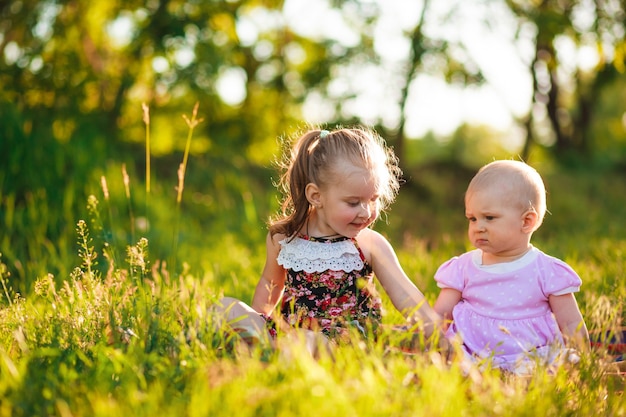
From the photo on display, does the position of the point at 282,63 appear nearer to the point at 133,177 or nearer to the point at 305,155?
the point at 133,177

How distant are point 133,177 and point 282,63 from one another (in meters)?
6.78

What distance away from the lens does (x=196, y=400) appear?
176 centimetres

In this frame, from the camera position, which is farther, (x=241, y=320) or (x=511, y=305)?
(x=511, y=305)

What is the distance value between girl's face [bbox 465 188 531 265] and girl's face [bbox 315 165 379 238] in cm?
45

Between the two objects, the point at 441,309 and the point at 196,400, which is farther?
the point at 441,309

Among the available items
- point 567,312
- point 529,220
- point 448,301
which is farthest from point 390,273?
point 567,312

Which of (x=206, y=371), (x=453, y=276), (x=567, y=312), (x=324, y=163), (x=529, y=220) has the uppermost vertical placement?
(x=324, y=163)

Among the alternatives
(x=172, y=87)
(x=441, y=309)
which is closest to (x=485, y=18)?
(x=172, y=87)

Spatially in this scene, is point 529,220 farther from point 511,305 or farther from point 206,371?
point 206,371

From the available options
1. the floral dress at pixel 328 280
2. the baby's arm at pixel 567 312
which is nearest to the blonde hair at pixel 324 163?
the floral dress at pixel 328 280

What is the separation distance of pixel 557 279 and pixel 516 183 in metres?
0.45

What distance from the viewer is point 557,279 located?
2.83 meters

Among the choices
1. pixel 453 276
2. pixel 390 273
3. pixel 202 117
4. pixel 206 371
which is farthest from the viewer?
pixel 202 117

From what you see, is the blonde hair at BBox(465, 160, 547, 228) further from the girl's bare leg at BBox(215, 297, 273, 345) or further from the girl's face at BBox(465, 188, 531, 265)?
the girl's bare leg at BBox(215, 297, 273, 345)
